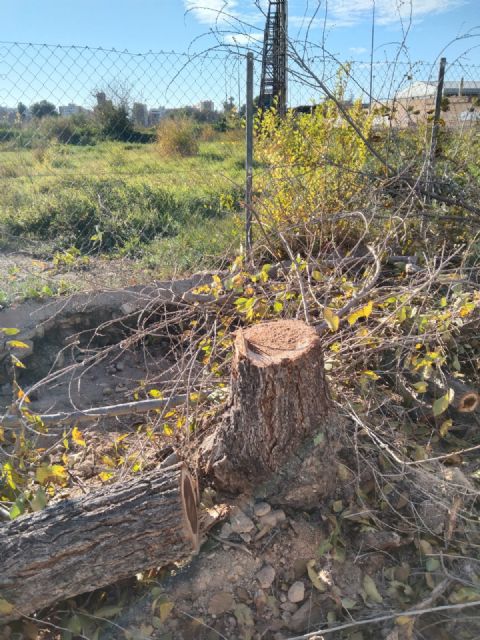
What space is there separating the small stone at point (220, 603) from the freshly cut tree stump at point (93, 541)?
0.61 feet

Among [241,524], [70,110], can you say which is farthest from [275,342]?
[70,110]

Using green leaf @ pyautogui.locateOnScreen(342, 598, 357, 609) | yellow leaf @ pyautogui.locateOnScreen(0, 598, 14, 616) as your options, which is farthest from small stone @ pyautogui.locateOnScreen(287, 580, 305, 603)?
yellow leaf @ pyautogui.locateOnScreen(0, 598, 14, 616)

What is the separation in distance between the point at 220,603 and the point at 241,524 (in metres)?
0.28

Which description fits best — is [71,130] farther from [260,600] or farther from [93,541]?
[260,600]

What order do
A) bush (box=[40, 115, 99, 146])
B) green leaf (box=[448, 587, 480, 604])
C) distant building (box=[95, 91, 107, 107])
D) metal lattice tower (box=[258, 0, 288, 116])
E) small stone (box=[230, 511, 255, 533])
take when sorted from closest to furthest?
green leaf (box=[448, 587, 480, 604]) < small stone (box=[230, 511, 255, 533]) < metal lattice tower (box=[258, 0, 288, 116]) < distant building (box=[95, 91, 107, 107]) < bush (box=[40, 115, 99, 146])

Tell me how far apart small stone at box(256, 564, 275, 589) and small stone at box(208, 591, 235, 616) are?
0.12 metres

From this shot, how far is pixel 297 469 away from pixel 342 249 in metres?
2.63

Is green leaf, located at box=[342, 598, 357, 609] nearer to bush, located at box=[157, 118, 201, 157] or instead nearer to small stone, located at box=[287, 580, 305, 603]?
small stone, located at box=[287, 580, 305, 603]

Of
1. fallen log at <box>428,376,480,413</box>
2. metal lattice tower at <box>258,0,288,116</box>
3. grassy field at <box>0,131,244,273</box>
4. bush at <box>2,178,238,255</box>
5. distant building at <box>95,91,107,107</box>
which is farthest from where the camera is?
bush at <box>2,178,238,255</box>

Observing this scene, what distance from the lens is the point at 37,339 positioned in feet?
12.0

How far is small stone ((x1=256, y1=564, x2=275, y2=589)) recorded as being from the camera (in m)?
1.92

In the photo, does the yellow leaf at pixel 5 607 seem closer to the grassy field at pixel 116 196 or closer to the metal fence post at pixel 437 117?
the metal fence post at pixel 437 117

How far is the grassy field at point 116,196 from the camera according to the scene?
18.7 ft

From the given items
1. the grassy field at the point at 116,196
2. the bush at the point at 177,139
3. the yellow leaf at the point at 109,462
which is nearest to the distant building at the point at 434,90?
the grassy field at the point at 116,196
